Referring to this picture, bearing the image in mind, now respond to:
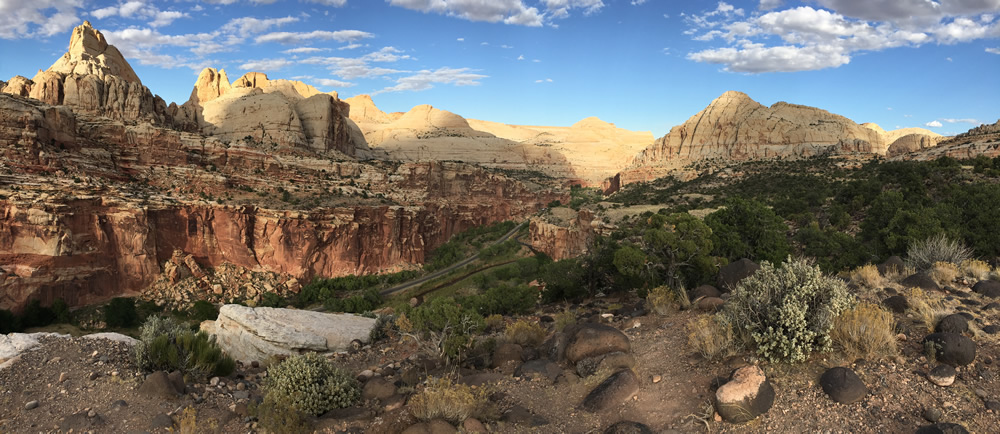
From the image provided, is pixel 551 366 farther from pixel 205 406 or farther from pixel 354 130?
pixel 354 130

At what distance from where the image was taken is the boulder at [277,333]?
588 inches

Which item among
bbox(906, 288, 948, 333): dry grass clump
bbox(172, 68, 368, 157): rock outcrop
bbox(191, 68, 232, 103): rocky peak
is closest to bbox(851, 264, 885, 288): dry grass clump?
bbox(906, 288, 948, 333): dry grass clump

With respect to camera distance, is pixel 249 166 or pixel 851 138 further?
pixel 851 138

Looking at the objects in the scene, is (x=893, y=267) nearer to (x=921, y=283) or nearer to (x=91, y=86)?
(x=921, y=283)

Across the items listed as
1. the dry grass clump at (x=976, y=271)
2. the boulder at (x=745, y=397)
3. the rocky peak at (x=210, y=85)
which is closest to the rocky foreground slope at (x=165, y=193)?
the rocky peak at (x=210, y=85)

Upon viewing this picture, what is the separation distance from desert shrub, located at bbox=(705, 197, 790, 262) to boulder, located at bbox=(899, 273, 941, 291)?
26.8ft

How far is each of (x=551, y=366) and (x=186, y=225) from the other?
35639 mm

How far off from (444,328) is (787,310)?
7.54 metres

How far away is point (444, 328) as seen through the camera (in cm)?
1177

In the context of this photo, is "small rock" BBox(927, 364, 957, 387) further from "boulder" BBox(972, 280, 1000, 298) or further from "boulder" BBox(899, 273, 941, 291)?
"boulder" BBox(899, 273, 941, 291)

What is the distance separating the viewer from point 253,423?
8.02 m

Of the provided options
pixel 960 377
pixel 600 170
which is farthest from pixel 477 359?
pixel 600 170

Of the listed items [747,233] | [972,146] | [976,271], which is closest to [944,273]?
[976,271]

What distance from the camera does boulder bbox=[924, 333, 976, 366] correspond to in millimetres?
6547
